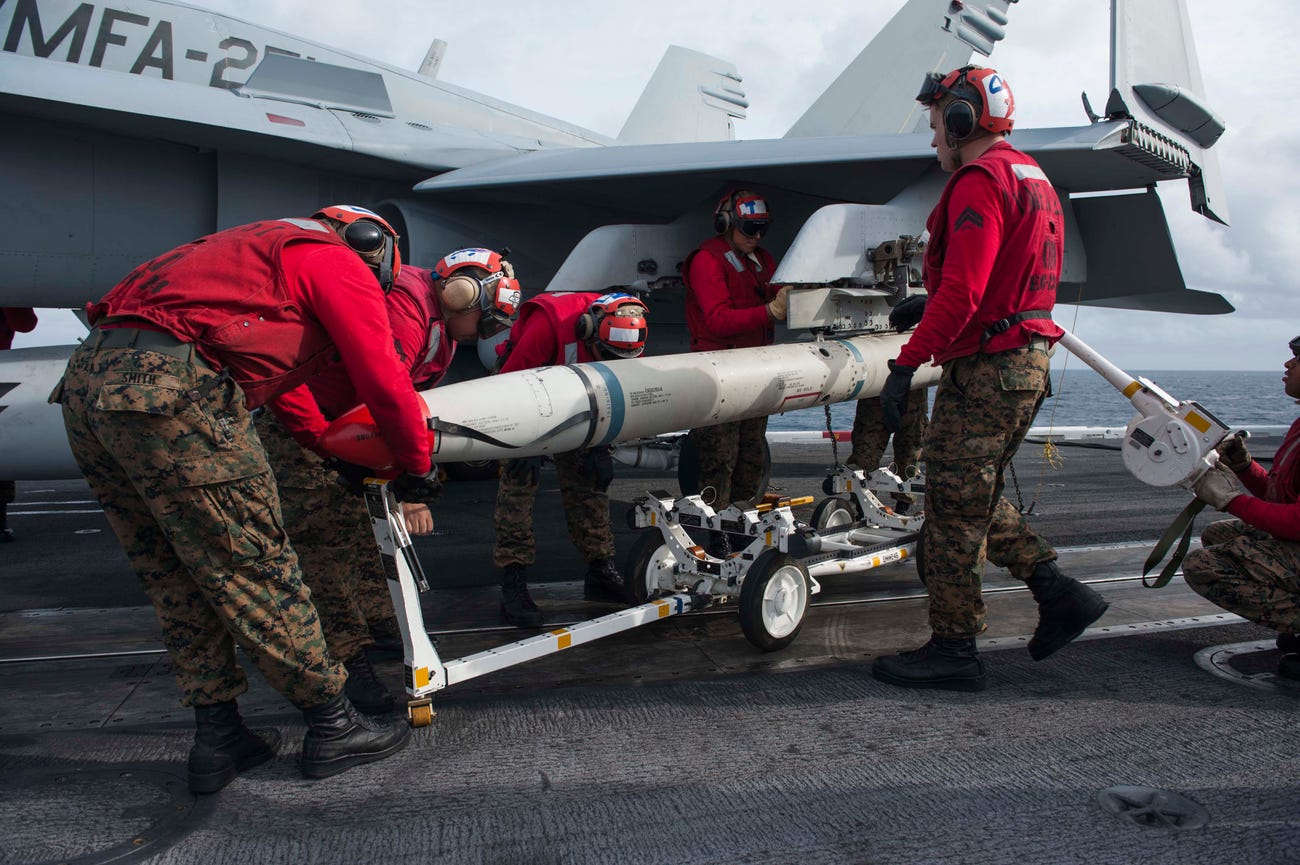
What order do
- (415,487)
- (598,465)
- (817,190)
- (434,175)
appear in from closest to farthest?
(415,487) → (598,465) → (817,190) → (434,175)

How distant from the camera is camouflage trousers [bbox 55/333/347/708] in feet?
8.06

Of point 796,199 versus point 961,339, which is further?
point 796,199

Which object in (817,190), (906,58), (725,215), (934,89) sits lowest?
(725,215)

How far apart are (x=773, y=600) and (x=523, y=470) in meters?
1.37

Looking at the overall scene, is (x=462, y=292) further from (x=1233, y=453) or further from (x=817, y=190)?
(x=817, y=190)

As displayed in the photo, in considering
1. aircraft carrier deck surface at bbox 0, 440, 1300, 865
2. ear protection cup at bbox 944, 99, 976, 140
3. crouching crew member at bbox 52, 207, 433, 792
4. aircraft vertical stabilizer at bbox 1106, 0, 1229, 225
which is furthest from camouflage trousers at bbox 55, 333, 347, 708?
aircraft vertical stabilizer at bbox 1106, 0, 1229, 225

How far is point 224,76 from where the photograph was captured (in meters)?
7.48

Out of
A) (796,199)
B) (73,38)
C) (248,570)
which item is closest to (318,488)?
(248,570)

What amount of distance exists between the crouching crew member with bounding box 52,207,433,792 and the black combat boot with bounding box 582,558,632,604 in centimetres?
208

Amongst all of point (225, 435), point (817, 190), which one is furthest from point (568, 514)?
point (817, 190)

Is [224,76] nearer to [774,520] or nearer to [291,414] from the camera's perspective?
[291,414]

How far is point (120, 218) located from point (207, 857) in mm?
5524

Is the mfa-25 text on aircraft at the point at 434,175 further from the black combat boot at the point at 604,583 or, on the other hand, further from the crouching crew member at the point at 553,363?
the black combat boot at the point at 604,583

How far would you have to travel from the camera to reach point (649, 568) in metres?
4.29
